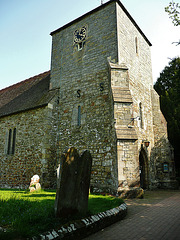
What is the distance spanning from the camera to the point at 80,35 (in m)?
13.6

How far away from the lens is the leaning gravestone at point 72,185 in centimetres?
442

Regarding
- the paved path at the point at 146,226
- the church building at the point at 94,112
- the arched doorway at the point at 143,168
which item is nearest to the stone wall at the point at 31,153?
the church building at the point at 94,112

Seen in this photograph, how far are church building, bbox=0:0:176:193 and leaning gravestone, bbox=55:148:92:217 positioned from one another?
406 centimetres

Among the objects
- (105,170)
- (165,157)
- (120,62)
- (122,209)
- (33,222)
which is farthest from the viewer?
(165,157)

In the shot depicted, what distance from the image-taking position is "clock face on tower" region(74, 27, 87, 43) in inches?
527

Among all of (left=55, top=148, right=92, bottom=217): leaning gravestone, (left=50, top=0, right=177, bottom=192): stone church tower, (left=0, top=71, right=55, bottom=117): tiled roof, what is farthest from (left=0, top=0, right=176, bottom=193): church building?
(left=55, top=148, right=92, bottom=217): leaning gravestone

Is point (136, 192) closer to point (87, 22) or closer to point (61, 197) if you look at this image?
point (61, 197)

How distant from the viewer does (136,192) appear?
28.2ft

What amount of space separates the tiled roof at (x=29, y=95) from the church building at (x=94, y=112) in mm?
129

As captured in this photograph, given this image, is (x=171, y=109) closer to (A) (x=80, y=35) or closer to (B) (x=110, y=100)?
(B) (x=110, y=100)

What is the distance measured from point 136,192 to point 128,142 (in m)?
2.26

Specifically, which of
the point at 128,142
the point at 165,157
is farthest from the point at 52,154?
the point at 165,157

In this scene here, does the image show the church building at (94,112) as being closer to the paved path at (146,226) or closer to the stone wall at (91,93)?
the stone wall at (91,93)

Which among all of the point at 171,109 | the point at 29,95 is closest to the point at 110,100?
the point at 29,95
